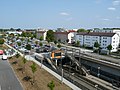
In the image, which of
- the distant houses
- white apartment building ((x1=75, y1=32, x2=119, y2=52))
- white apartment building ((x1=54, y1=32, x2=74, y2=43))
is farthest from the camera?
white apartment building ((x1=54, y1=32, x2=74, y2=43))

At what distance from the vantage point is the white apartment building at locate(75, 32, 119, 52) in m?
46.1

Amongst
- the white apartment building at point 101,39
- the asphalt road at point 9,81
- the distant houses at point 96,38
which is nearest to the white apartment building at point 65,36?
the distant houses at point 96,38

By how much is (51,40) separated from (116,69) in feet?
142

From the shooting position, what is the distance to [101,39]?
49531 millimetres

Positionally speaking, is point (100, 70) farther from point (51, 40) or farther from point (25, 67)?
point (51, 40)

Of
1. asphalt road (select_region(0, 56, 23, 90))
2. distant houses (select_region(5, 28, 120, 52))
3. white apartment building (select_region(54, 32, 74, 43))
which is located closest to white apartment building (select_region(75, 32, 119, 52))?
distant houses (select_region(5, 28, 120, 52))

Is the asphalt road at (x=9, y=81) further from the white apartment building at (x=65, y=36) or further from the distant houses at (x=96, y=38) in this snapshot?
the white apartment building at (x=65, y=36)

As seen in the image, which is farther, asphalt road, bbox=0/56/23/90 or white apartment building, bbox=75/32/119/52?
white apartment building, bbox=75/32/119/52

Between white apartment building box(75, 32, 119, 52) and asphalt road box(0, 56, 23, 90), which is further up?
white apartment building box(75, 32, 119, 52)

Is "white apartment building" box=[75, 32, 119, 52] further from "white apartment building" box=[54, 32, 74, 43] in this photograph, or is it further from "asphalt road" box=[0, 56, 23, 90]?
"asphalt road" box=[0, 56, 23, 90]

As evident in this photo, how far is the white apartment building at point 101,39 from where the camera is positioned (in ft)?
151

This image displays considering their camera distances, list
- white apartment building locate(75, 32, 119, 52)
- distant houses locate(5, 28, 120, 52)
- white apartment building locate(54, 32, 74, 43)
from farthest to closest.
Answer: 1. white apartment building locate(54, 32, 74, 43)
2. distant houses locate(5, 28, 120, 52)
3. white apartment building locate(75, 32, 119, 52)

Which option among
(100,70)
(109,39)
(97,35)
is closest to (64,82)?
(100,70)

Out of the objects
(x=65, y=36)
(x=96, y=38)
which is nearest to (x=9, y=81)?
(x=96, y=38)
